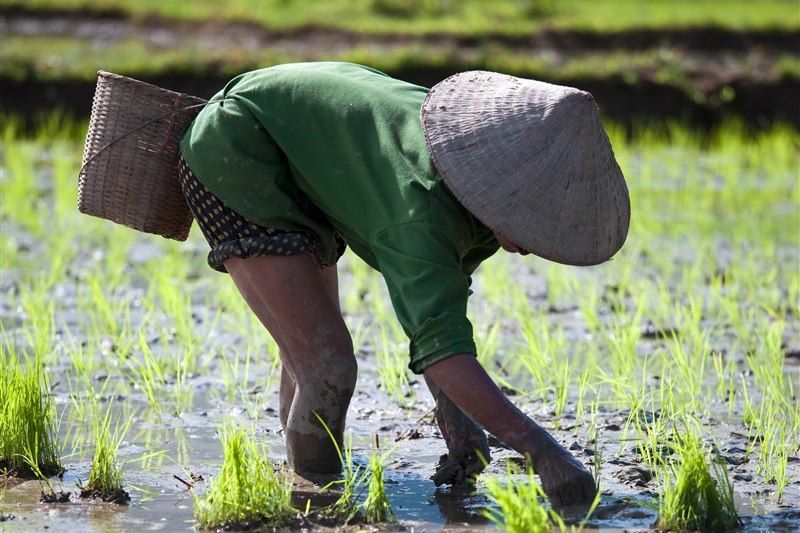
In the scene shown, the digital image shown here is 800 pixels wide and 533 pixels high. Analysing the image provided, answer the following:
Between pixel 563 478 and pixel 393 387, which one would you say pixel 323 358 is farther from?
pixel 393 387

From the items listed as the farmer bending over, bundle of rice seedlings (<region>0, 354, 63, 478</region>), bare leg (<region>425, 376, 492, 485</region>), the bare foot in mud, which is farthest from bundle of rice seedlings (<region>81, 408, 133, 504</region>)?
the bare foot in mud

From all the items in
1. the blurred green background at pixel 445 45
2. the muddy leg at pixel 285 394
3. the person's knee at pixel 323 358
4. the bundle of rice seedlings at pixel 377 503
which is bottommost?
the bundle of rice seedlings at pixel 377 503

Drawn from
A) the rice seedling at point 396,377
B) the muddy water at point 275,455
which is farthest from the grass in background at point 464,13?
the rice seedling at point 396,377

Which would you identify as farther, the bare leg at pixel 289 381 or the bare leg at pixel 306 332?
the bare leg at pixel 289 381

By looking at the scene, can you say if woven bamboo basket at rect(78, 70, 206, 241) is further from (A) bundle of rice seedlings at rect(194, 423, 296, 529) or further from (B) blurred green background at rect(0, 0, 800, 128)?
(B) blurred green background at rect(0, 0, 800, 128)

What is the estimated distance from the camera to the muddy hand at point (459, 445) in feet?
10.4

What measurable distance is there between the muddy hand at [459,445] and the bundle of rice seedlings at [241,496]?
1.69 ft

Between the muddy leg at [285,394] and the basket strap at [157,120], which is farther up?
the basket strap at [157,120]

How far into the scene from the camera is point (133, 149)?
129 inches

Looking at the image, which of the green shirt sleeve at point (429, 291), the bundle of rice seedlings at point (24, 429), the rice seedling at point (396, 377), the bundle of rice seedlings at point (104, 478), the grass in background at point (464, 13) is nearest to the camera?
the green shirt sleeve at point (429, 291)

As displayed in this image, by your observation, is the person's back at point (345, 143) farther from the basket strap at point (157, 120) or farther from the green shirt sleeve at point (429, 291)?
the basket strap at point (157, 120)

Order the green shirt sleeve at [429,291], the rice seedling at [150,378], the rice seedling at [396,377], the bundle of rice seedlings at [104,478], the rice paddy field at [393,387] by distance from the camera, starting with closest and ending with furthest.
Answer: the green shirt sleeve at [429,291]
the rice paddy field at [393,387]
the bundle of rice seedlings at [104,478]
the rice seedling at [150,378]
the rice seedling at [396,377]

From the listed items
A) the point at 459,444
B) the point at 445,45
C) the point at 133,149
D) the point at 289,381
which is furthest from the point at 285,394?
the point at 445,45

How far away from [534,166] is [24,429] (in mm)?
1455
